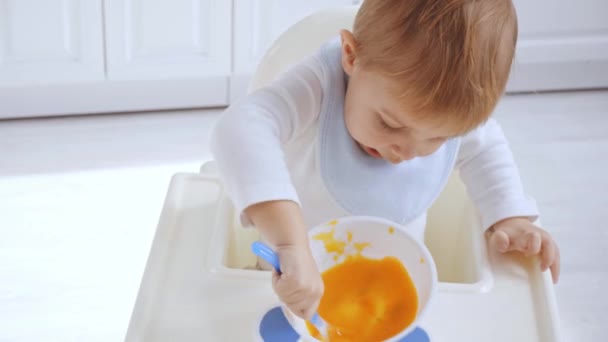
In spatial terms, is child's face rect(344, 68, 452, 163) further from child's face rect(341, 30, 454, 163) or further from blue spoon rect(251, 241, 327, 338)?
blue spoon rect(251, 241, 327, 338)

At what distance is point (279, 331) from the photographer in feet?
2.43

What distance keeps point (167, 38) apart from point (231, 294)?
4.07ft

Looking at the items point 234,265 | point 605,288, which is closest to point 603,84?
point 605,288

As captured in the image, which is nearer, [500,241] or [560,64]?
[500,241]

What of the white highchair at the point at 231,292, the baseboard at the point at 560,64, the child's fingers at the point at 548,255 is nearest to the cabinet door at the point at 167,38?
the baseboard at the point at 560,64

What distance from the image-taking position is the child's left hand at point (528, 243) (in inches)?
34.2

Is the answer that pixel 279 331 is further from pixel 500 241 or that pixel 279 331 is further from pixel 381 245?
pixel 500 241

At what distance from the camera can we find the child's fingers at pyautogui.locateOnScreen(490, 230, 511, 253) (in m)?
0.88

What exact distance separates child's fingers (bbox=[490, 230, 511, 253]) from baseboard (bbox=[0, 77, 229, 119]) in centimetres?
125

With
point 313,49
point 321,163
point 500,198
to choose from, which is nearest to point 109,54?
point 313,49

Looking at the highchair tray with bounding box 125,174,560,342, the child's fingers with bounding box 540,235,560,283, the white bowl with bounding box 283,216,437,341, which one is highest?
the white bowl with bounding box 283,216,437,341

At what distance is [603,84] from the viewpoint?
91.0 inches

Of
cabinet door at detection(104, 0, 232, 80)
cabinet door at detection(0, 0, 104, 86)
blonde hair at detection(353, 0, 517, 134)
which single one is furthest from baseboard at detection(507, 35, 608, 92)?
blonde hair at detection(353, 0, 517, 134)

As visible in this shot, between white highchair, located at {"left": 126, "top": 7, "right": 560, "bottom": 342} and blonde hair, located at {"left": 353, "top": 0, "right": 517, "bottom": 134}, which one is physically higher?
blonde hair, located at {"left": 353, "top": 0, "right": 517, "bottom": 134}
